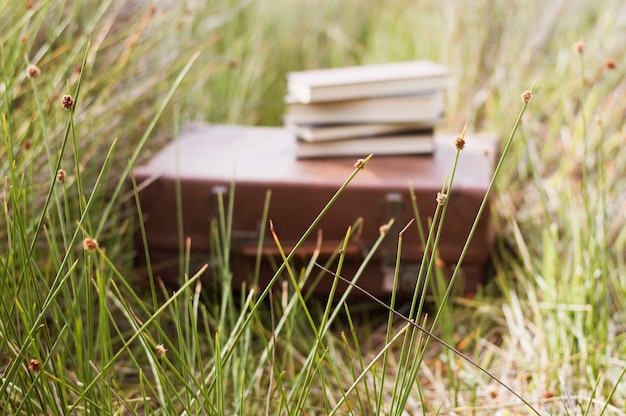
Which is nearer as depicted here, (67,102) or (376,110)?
(67,102)

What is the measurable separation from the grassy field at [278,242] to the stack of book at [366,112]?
26 cm

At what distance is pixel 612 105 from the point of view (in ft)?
7.75

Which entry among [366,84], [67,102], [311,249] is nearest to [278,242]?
[67,102]

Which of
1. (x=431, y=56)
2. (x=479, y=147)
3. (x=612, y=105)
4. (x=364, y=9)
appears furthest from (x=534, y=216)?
(x=364, y=9)

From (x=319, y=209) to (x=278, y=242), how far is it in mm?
923

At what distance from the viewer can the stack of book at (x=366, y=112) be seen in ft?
5.94

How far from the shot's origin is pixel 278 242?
2.73 ft

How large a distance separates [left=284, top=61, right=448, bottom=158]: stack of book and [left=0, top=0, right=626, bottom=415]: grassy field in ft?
0.86

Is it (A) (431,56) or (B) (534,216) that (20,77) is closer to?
(B) (534,216)

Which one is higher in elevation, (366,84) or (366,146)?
(366,84)

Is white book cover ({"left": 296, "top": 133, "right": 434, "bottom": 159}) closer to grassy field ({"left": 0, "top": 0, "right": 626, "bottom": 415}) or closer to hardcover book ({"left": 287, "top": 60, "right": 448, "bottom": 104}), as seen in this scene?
hardcover book ({"left": 287, "top": 60, "right": 448, "bottom": 104})

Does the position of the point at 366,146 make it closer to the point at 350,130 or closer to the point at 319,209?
the point at 350,130

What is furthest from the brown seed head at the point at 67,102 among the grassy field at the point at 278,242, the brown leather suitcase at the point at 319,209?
the brown leather suitcase at the point at 319,209

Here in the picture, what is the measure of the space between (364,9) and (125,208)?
9.04 feet
